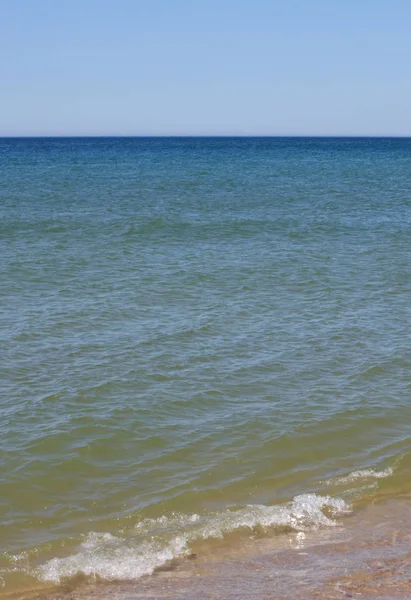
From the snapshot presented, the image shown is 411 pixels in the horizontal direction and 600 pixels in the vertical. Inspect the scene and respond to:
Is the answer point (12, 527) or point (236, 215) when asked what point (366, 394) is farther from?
point (236, 215)

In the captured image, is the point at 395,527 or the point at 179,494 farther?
the point at 179,494

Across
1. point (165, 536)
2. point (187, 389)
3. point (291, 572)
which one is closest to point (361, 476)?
point (291, 572)

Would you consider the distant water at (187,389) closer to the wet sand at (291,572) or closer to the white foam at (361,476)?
the white foam at (361,476)

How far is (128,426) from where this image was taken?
1498cm

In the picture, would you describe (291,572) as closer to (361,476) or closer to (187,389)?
(361,476)

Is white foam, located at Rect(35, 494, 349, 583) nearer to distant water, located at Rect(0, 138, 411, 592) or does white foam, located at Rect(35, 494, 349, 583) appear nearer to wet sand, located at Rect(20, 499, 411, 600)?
distant water, located at Rect(0, 138, 411, 592)

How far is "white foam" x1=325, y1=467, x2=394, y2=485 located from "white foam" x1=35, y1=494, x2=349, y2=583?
809 mm

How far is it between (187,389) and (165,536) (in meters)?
5.53

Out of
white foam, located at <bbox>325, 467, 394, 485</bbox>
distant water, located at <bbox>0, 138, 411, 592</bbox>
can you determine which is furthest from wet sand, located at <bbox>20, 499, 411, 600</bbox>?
white foam, located at <bbox>325, 467, 394, 485</bbox>

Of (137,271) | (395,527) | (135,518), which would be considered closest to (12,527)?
(135,518)

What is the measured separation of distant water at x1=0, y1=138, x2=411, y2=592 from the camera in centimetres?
1187

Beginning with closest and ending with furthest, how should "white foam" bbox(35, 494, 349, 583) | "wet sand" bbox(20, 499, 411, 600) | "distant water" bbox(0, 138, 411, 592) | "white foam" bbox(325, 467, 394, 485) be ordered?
"wet sand" bbox(20, 499, 411, 600)
"white foam" bbox(35, 494, 349, 583)
"distant water" bbox(0, 138, 411, 592)
"white foam" bbox(325, 467, 394, 485)

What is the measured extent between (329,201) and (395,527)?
1478 inches

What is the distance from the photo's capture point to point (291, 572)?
9.98 metres
